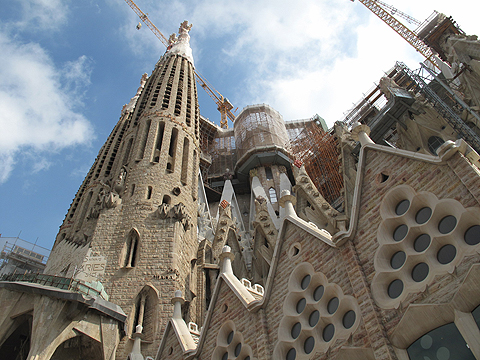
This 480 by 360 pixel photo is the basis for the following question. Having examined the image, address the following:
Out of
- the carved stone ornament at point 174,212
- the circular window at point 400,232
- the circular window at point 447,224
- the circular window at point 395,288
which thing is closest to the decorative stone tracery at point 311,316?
the circular window at point 395,288

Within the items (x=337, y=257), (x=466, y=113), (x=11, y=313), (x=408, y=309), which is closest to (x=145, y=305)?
(x=11, y=313)

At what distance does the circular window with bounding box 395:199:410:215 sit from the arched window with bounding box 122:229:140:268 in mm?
10134

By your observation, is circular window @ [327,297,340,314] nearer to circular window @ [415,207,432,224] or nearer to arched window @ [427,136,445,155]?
circular window @ [415,207,432,224]

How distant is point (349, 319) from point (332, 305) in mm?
504

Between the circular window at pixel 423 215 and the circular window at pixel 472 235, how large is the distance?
74 cm

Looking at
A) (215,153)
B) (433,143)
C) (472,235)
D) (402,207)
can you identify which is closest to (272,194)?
(215,153)

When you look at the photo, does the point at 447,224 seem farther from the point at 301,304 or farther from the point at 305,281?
the point at 301,304

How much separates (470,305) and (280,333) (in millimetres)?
3519

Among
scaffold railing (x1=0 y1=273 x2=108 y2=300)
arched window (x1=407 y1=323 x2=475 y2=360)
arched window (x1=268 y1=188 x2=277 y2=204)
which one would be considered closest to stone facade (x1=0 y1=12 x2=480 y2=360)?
arched window (x1=407 y1=323 x2=475 y2=360)

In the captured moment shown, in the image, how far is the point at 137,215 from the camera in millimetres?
17125

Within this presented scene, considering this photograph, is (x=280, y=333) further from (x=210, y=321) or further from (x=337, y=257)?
(x=210, y=321)

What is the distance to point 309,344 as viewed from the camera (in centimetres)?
784

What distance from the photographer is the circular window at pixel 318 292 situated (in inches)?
319

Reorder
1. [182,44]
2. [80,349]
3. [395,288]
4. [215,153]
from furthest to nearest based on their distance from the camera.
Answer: [215,153], [182,44], [80,349], [395,288]
